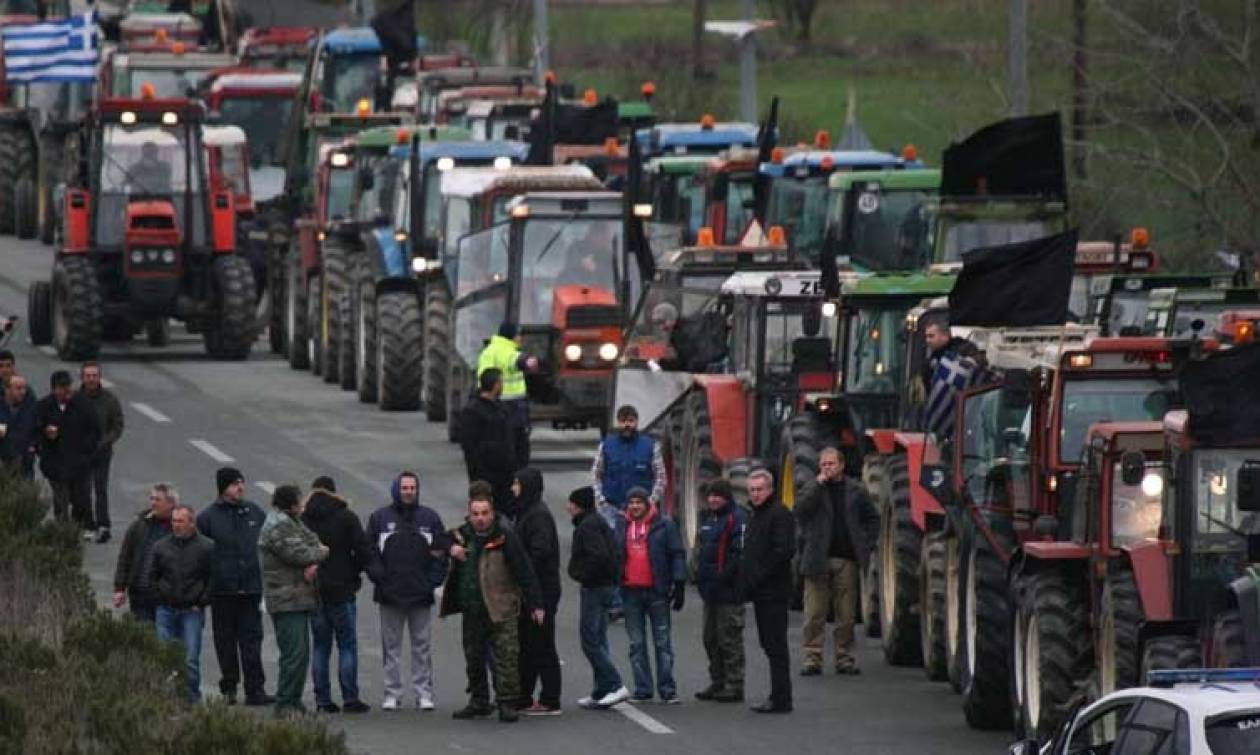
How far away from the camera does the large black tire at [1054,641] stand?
2123 centimetres

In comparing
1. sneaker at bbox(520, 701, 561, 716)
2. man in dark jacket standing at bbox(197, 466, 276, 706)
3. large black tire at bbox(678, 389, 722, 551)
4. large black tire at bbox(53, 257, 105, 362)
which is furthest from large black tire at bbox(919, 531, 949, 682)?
large black tire at bbox(53, 257, 105, 362)

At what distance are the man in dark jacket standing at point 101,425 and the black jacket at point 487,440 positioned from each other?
11.4 feet

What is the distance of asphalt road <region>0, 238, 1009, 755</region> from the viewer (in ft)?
76.4

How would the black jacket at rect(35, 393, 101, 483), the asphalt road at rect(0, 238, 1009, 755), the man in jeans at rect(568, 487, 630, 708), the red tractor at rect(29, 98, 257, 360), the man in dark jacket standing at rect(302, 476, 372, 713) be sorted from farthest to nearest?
the red tractor at rect(29, 98, 257, 360) → the black jacket at rect(35, 393, 101, 483) → the man in jeans at rect(568, 487, 630, 708) → the man in dark jacket standing at rect(302, 476, 372, 713) → the asphalt road at rect(0, 238, 1009, 755)

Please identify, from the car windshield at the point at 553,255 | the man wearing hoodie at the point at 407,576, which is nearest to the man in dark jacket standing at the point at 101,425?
A: the car windshield at the point at 553,255

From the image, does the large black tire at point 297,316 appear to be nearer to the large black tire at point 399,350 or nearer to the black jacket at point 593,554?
the large black tire at point 399,350

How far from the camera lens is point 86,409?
106 ft

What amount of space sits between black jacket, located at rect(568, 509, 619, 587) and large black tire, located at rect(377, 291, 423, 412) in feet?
55.6

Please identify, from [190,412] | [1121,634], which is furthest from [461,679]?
[190,412]

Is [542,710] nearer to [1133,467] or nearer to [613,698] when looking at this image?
[613,698]

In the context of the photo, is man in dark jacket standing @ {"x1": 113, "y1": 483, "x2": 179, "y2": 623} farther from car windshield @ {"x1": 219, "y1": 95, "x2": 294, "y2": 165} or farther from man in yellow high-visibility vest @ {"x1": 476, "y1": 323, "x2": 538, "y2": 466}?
car windshield @ {"x1": 219, "y1": 95, "x2": 294, "y2": 165}

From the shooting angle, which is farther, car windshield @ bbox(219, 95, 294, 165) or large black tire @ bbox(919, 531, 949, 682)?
car windshield @ bbox(219, 95, 294, 165)

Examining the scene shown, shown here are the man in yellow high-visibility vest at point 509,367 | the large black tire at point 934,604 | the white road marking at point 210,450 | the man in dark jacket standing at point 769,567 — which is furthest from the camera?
the white road marking at point 210,450

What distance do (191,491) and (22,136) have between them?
2733cm
